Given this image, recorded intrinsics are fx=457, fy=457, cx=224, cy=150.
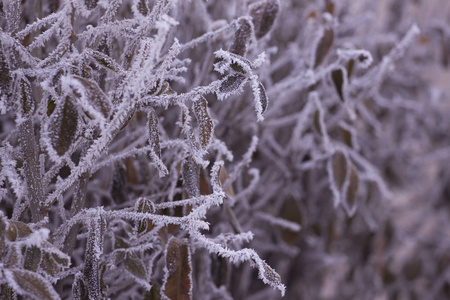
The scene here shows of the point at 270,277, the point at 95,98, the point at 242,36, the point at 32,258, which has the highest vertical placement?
the point at 242,36

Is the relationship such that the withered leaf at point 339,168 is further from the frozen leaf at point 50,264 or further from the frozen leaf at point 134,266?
the frozen leaf at point 50,264

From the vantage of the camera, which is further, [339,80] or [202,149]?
[339,80]

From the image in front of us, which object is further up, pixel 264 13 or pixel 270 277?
pixel 264 13

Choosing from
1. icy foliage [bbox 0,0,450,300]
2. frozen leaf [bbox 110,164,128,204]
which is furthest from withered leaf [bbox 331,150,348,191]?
frozen leaf [bbox 110,164,128,204]

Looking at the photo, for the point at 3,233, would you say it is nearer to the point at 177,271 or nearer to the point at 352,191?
the point at 177,271

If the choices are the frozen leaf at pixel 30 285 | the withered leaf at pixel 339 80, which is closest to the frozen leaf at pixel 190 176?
the frozen leaf at pixel 30 285

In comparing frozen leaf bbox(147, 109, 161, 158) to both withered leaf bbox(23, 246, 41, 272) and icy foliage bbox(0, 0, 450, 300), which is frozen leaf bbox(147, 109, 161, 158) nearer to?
icy foliage bbox(0, 0, 450, 300)

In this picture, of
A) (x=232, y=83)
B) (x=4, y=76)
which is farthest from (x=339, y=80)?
(x=4, y=76)
